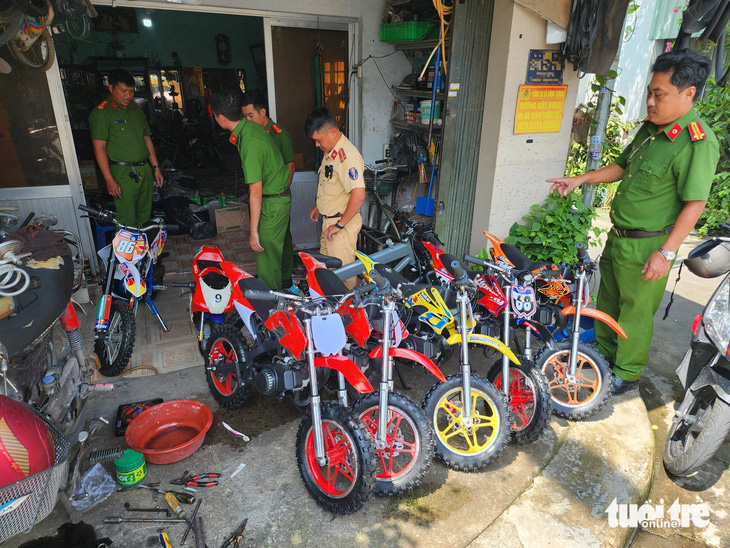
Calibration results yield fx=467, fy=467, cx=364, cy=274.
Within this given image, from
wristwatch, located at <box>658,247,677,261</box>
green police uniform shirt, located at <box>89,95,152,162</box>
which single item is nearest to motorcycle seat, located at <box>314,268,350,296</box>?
wristwatch, located at <box>658,247,677,261</box>

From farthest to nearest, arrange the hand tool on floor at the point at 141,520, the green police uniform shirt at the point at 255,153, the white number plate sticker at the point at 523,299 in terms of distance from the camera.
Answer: the green police uniform shirt at the point at 255,153, the white number plate sticker at the point at 523,299, the hand tool on floor at the point at 141,520

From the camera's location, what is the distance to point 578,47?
394cm

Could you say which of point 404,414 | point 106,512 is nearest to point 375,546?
point 404,414

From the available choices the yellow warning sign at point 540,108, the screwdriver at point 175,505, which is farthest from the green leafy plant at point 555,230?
the screwdriver at point 175,505

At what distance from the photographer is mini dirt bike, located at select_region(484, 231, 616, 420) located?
298 centimetres

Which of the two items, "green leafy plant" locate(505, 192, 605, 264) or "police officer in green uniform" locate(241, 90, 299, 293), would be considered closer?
"green leafy plant" locate(505, 192, 605, 264)

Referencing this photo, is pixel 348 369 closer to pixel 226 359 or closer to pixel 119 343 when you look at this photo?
pixel 226 359

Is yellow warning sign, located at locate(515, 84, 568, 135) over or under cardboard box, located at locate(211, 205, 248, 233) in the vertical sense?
over

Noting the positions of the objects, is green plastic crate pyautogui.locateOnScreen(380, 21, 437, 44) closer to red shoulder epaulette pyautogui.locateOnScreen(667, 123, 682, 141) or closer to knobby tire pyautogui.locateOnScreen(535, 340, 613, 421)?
red shoulder epaulette pyautogui.locateOnScreen(667, 123, 682, 141)

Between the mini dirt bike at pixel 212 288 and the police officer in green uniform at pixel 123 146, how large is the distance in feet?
5.26

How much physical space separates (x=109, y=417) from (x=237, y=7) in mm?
4075

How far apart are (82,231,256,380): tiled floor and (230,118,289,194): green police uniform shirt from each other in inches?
52.2

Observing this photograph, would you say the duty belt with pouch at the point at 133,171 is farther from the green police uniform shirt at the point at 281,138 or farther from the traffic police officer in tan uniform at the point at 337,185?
the traffic police officer in tan uniform at the point at 337,185

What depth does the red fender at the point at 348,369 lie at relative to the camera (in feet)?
7.44
